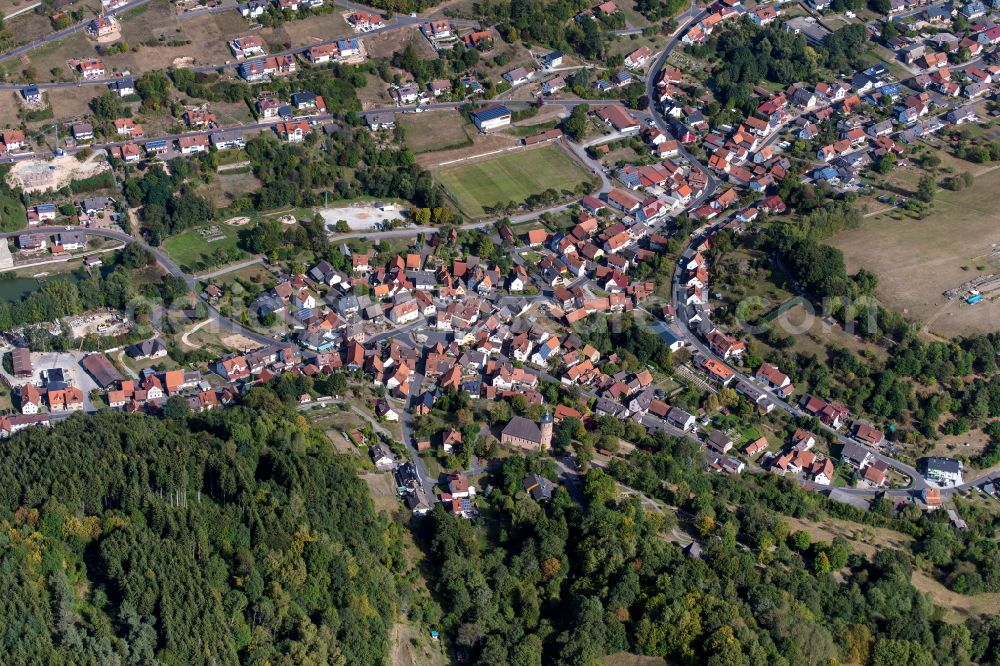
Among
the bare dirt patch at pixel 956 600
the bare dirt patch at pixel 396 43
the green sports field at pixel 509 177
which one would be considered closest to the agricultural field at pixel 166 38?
the bare dirt patch at pixel 396 43

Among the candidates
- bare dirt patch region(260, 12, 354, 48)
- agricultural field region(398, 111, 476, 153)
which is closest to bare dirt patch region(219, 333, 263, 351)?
agricultural field region(398, 111, 476, 153)

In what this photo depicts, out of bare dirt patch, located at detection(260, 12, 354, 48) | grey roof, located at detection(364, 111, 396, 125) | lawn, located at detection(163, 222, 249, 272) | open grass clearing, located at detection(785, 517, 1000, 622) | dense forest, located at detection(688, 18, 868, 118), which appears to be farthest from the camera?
dense forest, located at detection(688, 18, 868, 118)

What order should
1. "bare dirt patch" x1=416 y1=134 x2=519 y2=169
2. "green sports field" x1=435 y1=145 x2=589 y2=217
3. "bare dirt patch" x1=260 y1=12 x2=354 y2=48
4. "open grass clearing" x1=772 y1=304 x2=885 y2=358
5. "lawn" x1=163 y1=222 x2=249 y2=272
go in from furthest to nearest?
"bare dirt patch" x1=260 y1=12 x2=354 y2=48
"bare dirt patch" x1=416 y1=134 x2=519 y2=169
"green sports field" x1=435 y1=145 x2=589 y2=217
"lawn" x1=163 y1=222 x2=249 y2=272
"open grass clearing" x1=772 y1=304 x2=885 y2=358

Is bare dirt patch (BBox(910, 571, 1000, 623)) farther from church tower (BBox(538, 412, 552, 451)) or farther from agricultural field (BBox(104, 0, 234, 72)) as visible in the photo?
agricultural field (BBox(104, 0, 234, 72))

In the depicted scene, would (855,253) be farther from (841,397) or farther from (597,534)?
(597,534)

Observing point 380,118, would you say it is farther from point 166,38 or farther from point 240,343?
point 240,343

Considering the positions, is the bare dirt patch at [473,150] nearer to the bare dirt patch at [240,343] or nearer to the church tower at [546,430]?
the bare dirt patch at [240,343]

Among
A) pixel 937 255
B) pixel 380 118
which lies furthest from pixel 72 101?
pixel 937 255
